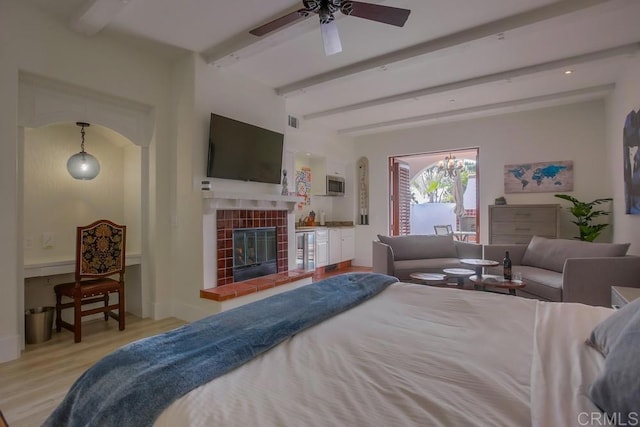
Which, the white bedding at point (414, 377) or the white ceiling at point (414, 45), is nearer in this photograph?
the white bedding at point (414, 377)

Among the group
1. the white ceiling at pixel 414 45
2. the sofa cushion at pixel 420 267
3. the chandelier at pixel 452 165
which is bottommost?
the sofa cushion at pixel 420 267

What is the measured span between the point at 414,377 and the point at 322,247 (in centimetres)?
518

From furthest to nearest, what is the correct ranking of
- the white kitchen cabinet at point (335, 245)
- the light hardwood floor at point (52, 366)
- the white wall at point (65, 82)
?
1. the white kitchen cabinet at point (335, 245)
2. the white wall at point (65, 82)
3. the light hardwood floor at point (52, 366)

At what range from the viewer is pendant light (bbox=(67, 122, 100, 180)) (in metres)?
3.44

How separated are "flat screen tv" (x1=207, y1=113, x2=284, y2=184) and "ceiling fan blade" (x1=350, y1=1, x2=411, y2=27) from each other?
2020 millimetres

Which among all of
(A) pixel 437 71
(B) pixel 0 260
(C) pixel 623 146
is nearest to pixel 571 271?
(C) pixel 623 146

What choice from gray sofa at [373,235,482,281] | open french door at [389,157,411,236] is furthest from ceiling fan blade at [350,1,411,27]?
open french door at [389,157,411,236]

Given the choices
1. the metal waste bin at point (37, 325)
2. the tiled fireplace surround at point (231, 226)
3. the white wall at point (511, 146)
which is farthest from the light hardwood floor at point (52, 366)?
the white wall at point (511, 146)

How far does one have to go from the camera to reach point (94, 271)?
3.14 meters

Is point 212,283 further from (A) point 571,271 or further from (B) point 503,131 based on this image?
(B) point 503,131

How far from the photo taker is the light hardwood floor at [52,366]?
6.53ft

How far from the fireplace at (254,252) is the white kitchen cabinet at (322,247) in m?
1.72

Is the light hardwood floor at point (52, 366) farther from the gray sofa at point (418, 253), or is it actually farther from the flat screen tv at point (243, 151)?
the gray sofa at point (418, 253)

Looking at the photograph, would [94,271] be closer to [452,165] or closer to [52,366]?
[52,366]
